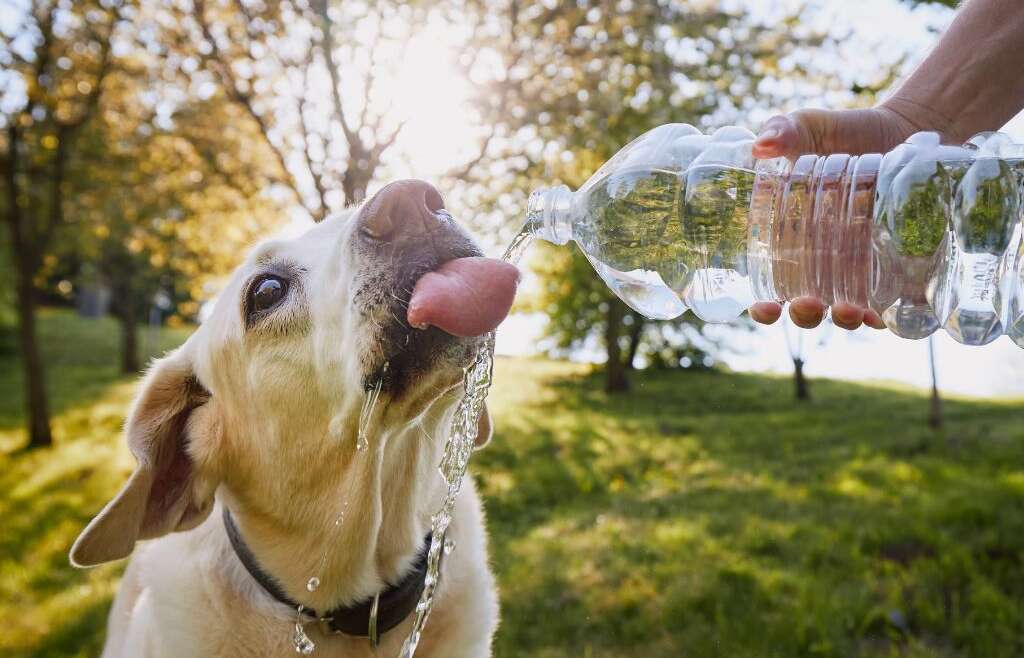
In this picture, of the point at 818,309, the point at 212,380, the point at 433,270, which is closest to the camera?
the point at 433,270

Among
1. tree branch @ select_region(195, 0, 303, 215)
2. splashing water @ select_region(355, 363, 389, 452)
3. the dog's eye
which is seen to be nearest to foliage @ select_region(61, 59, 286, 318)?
tree branch @ select_region(195, 0, 303, 215)

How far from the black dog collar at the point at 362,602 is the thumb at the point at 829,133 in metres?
1.66

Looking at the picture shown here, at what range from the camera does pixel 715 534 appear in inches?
226

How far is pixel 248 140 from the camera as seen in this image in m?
9.82

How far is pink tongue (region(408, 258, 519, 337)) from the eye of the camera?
1886 millimetres

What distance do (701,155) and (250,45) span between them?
7167 millimetres

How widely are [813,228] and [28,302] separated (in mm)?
11538

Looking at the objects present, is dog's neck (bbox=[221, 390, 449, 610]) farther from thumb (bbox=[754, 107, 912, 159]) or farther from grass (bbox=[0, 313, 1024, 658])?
grass (bbox=[0, 313, 1024, 658])

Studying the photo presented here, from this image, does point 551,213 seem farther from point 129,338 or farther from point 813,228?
point 129,338

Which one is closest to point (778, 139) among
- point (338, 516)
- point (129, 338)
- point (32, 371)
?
point (338, 516)

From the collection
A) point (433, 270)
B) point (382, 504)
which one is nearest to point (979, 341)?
point (433, 270)

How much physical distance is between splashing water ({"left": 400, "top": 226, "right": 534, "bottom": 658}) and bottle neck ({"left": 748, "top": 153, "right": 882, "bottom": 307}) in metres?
0.72

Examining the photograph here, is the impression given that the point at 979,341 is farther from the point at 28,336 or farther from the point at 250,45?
the point at 28,336

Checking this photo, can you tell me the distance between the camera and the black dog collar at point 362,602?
7.94 feet
